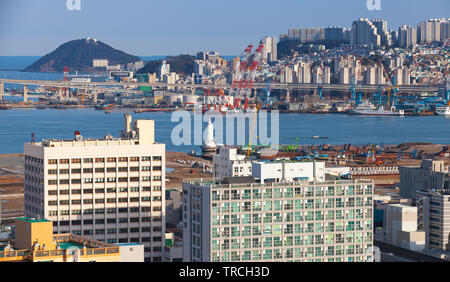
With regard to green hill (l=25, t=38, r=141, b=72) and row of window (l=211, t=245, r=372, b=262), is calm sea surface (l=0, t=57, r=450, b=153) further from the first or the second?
green hill (l=25, t=38, r=141, b=72)

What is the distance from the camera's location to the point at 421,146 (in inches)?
1463

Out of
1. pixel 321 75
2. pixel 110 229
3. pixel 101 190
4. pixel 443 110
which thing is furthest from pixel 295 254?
pixel 321 75

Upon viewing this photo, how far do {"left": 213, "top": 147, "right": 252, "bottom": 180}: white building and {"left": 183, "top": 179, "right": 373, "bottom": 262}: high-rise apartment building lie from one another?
15.8 ft

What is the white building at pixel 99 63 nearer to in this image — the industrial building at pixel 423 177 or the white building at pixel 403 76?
the white building at pixel 403 76

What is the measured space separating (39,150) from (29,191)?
666 millimetres

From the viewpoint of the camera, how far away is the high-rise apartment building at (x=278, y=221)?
34.3 ft

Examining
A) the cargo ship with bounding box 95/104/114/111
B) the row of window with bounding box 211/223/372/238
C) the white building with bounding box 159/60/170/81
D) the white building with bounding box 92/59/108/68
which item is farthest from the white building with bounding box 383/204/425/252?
the white building with bounding box 92/59/108/68

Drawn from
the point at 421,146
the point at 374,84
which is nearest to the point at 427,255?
the point at 421,146

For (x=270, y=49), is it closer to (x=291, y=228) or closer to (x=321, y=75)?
(x=321, y=75)

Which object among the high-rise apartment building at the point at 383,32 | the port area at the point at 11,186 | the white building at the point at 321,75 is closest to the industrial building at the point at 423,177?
the port area at the point at 11,186

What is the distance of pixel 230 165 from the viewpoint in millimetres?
17109

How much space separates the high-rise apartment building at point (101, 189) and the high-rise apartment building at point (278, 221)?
1.83 metres

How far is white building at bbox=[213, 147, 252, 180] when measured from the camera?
54.6 feet

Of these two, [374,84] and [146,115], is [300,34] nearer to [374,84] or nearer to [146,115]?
[374,84]
